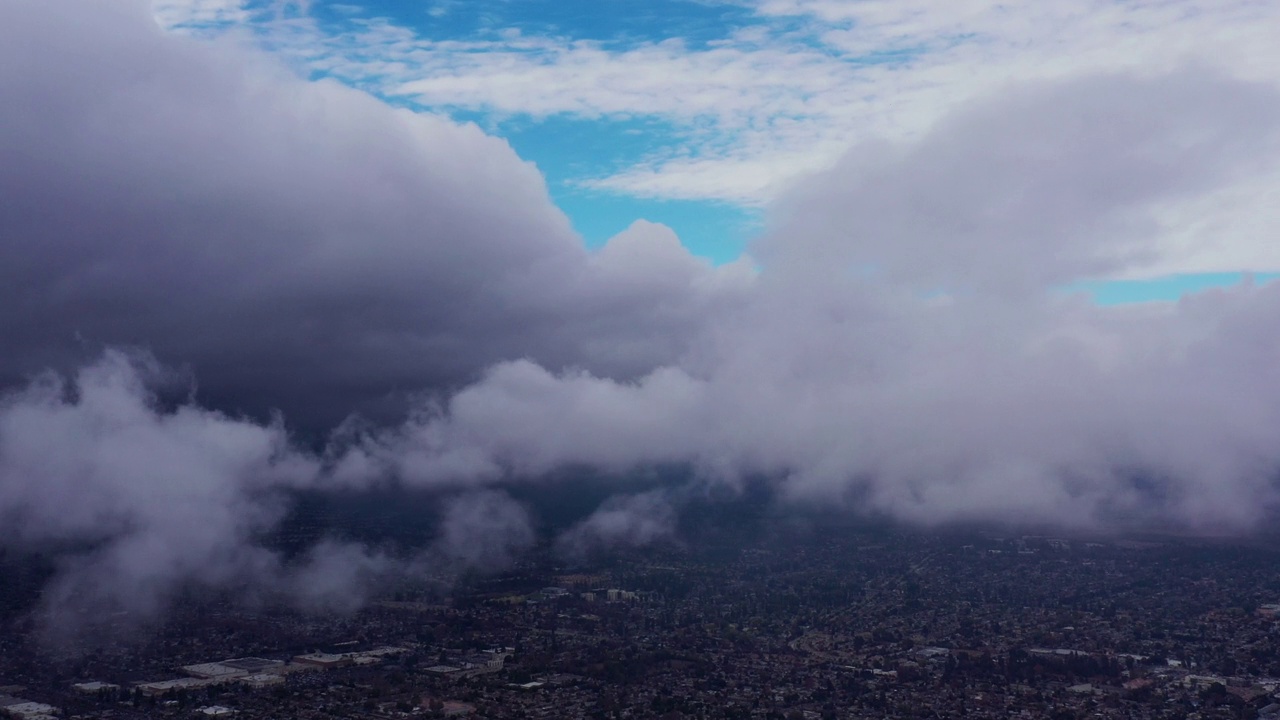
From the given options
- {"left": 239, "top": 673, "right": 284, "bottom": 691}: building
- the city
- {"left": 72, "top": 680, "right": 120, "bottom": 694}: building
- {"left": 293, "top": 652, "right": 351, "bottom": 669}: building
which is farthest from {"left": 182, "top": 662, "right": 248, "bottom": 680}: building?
{"left": 72, "top": 680, "right": 120, "bottom": 694}: building

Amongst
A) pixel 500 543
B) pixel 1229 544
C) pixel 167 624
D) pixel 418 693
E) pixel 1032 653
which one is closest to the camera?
pixel 418 693

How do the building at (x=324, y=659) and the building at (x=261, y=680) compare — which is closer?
the building at (x=261, y=680)

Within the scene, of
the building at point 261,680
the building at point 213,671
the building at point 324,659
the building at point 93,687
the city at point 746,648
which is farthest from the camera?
the building at point 324,659

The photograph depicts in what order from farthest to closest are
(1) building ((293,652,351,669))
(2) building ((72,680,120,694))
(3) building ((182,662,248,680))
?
1. (1) building ((293,652,351,669))
2. (3) building ((182,662,248,680))
3. (2) building ((72,680,120,694))

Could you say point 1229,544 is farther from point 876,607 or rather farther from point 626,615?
point 626,615

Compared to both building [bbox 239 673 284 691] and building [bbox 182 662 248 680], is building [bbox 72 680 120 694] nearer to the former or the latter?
building [bbox 182 662 248 680]

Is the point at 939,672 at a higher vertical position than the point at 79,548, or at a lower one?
lower

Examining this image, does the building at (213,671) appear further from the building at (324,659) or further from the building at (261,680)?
the building at (324,659)

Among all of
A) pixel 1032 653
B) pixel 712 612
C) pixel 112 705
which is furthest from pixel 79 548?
pixel 1032 653

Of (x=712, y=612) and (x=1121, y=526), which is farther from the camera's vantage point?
(x=1121, y=526)

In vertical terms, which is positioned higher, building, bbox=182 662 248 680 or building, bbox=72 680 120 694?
building, bbox=72 680 120 694

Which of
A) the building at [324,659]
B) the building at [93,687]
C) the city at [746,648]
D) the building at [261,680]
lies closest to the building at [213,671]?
the city at [746,648]
